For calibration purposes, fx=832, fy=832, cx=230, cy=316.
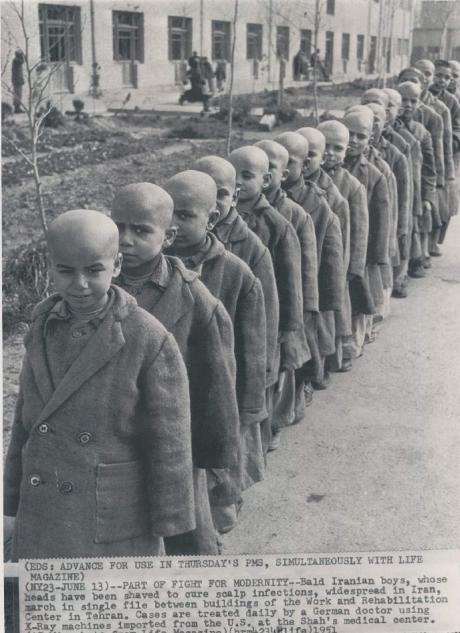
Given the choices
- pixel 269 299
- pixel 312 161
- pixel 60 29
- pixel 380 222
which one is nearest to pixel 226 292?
pixel 269 299

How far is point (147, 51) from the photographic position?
67.4ft

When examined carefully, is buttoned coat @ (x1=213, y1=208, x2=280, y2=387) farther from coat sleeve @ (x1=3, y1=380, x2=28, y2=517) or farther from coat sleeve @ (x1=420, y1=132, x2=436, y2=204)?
coat sleeve @ (x1=420, y1=132, x2=436, y2=204)

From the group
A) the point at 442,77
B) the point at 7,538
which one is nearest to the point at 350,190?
the point at 7,538

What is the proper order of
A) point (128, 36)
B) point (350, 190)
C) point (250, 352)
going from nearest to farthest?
point (250, 352), point (350, 190), point (128, 36)

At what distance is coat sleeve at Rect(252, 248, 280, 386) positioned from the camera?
131 inches

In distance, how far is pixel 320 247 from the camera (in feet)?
13.9

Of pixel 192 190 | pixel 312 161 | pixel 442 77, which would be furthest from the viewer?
pixel 442 77

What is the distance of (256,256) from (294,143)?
0.98m

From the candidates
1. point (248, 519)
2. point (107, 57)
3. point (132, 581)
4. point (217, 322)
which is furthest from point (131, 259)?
point (107, 57)

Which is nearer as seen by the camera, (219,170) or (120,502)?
(120,502)

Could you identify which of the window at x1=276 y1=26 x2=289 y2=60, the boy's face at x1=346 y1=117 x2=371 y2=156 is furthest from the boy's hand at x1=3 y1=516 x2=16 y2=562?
the window at x1=276 y1=26 x2=289 y2=60

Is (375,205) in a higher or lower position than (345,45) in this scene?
lower

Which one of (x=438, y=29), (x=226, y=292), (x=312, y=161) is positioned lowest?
(x=226, y=292)

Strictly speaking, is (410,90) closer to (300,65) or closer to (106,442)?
(106,442)
